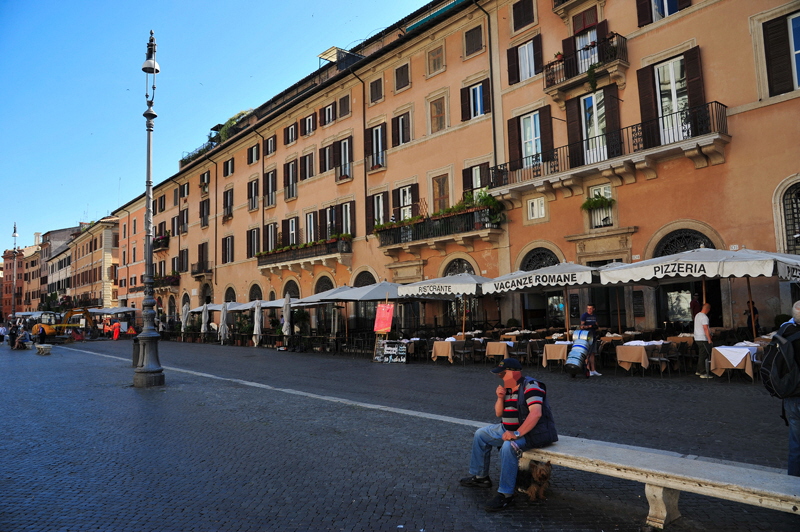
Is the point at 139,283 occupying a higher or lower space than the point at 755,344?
higher

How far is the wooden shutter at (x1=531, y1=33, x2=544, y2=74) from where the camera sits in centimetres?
2008

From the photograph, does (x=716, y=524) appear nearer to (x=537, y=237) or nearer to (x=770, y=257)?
(x=770, y=257)

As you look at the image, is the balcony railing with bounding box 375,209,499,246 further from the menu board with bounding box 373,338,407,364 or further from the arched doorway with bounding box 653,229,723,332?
the arched doorway with bounding box 653,229,723,332

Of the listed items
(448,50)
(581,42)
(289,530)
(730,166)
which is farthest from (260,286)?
(289,530)

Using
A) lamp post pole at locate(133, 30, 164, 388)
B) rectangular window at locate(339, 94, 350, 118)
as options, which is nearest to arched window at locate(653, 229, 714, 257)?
lamp post pole at locate(133, 30, 164, 388)

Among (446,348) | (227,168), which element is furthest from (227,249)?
(446,348)

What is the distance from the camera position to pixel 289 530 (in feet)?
13.6

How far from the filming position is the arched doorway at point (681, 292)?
15.9m

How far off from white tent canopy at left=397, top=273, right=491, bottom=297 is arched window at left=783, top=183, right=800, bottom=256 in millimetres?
7664

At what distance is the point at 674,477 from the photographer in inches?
156

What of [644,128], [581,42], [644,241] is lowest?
[644,241]

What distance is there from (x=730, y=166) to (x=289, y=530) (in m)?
15.6

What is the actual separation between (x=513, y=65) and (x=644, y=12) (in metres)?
4.93

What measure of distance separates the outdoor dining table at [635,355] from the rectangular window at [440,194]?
473 inches
